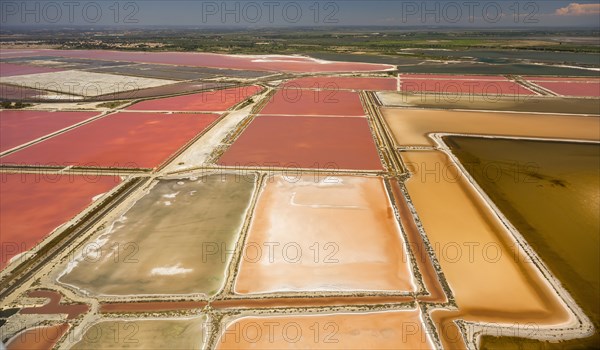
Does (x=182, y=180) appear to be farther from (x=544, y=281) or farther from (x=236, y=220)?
(x=544, y=281)

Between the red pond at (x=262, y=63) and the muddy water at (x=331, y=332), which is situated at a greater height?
the red pond at (x=262, y=63)

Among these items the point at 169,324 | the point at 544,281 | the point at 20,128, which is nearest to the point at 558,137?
the point at 544,281

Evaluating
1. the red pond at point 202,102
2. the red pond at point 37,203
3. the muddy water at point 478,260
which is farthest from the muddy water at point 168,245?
the red pond at point 202,102

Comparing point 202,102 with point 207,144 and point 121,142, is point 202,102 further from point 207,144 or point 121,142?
point 207,144

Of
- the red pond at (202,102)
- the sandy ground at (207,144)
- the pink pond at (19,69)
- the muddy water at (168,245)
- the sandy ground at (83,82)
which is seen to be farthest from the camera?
the pink pond at (19,69)

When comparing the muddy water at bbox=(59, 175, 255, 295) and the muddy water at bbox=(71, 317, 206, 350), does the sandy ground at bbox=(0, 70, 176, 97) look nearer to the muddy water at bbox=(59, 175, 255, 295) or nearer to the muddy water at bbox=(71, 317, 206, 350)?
the muddy water at bbox=(59, 175, 255, 295)

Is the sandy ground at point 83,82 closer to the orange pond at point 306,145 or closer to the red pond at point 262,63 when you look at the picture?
the red pond at point 262,63
